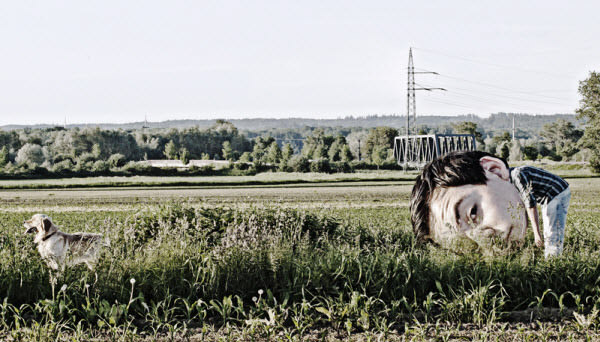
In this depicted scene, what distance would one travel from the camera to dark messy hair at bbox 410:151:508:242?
25.5 ft

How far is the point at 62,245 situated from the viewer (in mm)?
6891

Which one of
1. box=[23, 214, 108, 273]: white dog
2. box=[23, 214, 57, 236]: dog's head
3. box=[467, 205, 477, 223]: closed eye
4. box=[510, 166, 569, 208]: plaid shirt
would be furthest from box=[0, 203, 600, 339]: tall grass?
box=[510, 166, 569, 208]: plaid shirt

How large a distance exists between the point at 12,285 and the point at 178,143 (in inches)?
4222

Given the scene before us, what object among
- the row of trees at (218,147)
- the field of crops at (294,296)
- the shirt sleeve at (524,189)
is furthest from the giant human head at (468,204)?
the row of trees at (218,147)

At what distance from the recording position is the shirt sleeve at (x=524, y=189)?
25.4 ft

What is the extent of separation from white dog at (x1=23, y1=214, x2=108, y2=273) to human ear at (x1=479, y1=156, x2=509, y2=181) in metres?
5.66

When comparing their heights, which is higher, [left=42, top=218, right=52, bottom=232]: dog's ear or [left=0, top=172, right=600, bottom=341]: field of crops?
[left=42, top=218, right=52, bottom=232]: dog's ear

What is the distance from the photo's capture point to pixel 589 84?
5775 centimetres

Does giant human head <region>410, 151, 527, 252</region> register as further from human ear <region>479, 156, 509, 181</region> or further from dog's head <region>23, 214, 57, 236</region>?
dog's head <region>23, 214, 57, 236</region>

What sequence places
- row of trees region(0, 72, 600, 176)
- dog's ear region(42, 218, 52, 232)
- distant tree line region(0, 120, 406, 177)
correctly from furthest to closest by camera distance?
distant tree line region(0, 120, 406, 177) → row of trees region(0, 72, 600, 176) → dog's ear region(42, 218, 52, 232)

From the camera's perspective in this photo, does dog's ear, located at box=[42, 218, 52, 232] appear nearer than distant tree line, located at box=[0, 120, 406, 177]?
Yes

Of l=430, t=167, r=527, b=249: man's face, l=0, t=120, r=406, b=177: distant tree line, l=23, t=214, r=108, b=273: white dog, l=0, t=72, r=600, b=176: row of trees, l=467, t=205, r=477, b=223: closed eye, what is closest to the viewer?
l=23, t=214, r=108, b=273: white dog

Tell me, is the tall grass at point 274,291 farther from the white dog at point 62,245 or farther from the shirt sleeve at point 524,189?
the shirt sleeve at point 524,189

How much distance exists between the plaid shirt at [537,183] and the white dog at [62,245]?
240 inches
